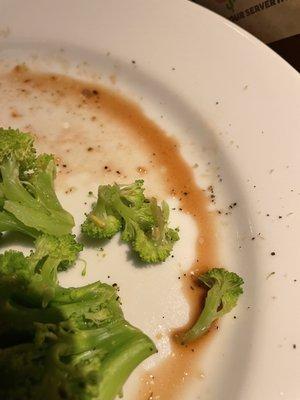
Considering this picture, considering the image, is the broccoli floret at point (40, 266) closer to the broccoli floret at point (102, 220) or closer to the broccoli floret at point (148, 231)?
the broccoli floret at point (102, 220)

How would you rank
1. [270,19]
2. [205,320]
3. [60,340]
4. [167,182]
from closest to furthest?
[60,340] → [205,320] → [167,182] → [270,19]

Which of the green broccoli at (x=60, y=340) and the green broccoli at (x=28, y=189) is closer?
the green broccoli at (x=60, y=340)

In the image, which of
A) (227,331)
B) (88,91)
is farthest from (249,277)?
(88,91)

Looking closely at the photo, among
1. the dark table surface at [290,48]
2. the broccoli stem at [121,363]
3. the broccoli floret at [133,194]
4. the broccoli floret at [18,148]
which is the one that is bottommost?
the broccoli stem at [121,363]

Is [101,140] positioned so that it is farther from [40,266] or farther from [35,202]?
[40,266]

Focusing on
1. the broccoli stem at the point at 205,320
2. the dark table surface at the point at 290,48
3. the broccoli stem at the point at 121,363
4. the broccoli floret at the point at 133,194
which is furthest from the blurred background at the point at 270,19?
the broccoli stem at the point at 121,363

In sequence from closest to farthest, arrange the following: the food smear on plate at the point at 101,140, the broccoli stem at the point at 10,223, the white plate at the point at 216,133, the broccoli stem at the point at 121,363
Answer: the broccoli stem at the point at 121,363 < the white plate at the point at 216,133 < the broccoli stem at the point at 10,223 < the food smear on plate at the point at 101,140

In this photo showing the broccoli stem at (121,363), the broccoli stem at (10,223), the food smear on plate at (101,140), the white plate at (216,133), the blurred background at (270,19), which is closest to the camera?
the broccoli stem at (121,363)

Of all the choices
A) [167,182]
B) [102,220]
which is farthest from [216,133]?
[102,220]
